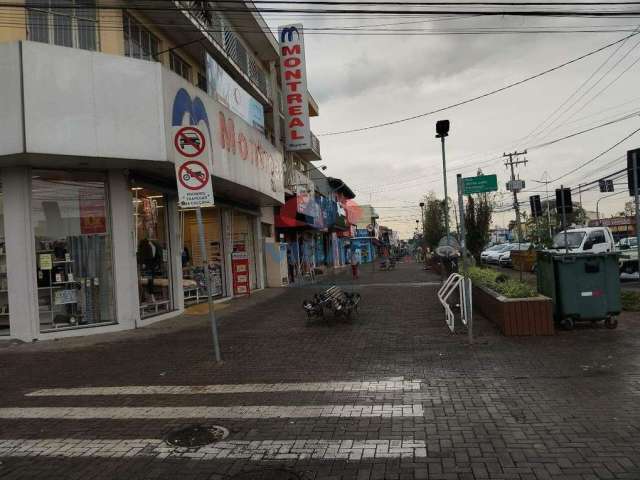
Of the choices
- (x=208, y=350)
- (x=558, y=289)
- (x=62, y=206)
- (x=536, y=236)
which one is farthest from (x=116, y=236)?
(x=536, y=236)

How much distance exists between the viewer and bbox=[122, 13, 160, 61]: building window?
520 inches

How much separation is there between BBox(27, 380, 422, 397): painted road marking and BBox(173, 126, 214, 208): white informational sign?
272 centimetres

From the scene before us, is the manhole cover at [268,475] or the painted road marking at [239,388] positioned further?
the painted road marking at [239,388]

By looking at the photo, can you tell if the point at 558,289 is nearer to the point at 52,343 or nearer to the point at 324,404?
the point at 324,404

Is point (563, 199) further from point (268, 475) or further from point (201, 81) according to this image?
point (201, 81)

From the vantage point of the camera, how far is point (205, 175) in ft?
27.5

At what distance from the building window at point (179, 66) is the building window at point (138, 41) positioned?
99 cm

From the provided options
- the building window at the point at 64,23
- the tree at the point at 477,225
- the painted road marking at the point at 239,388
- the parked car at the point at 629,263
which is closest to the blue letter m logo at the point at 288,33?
the tree at the point at 477,225

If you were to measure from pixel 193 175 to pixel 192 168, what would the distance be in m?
0.11

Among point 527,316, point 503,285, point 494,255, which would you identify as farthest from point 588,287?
point 494,255

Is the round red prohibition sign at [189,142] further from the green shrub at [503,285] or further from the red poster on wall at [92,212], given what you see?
the green shrub at [503,285]

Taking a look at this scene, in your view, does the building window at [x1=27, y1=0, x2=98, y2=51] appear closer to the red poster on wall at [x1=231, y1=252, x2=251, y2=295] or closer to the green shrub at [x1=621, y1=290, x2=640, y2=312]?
the red poster on wall at [x1=231, y1=252, x2=251, y2=295]

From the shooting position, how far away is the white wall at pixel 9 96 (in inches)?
403

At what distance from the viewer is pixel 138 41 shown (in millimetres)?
13883
